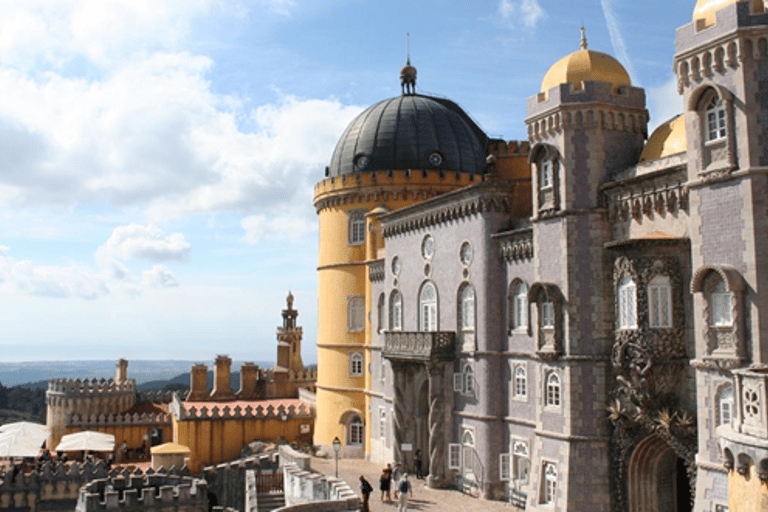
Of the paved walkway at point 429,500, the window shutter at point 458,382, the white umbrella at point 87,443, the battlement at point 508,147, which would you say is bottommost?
the paved walkway at point 429,500

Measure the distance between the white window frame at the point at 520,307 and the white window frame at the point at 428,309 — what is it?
17.8ft

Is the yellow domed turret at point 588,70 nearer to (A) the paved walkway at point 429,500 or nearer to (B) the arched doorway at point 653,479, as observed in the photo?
(B) the arched doorway at point 653,479

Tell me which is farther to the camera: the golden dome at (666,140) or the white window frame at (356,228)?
the white window frame at (356,228)

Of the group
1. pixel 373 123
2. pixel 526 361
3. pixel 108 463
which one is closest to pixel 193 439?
pixel 108 463

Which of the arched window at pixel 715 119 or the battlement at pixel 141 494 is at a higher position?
the arched window at pixel 715 119

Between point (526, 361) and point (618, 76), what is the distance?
10.6 metres

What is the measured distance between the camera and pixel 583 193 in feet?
→ 84.3

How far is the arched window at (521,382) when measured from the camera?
29.5 metres

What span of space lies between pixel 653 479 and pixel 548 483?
3.46m

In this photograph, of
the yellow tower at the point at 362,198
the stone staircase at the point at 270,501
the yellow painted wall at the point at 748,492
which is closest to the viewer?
the yellow painted wall at the point at 748,492

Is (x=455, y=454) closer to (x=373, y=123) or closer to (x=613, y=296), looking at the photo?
(x=613, y=296)

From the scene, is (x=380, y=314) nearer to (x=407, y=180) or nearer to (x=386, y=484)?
(x=407, y=180)

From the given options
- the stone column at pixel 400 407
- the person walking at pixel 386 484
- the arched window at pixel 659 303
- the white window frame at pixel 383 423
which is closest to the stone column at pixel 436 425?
the person walking at pixel 386 484

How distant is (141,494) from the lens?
36.9m
